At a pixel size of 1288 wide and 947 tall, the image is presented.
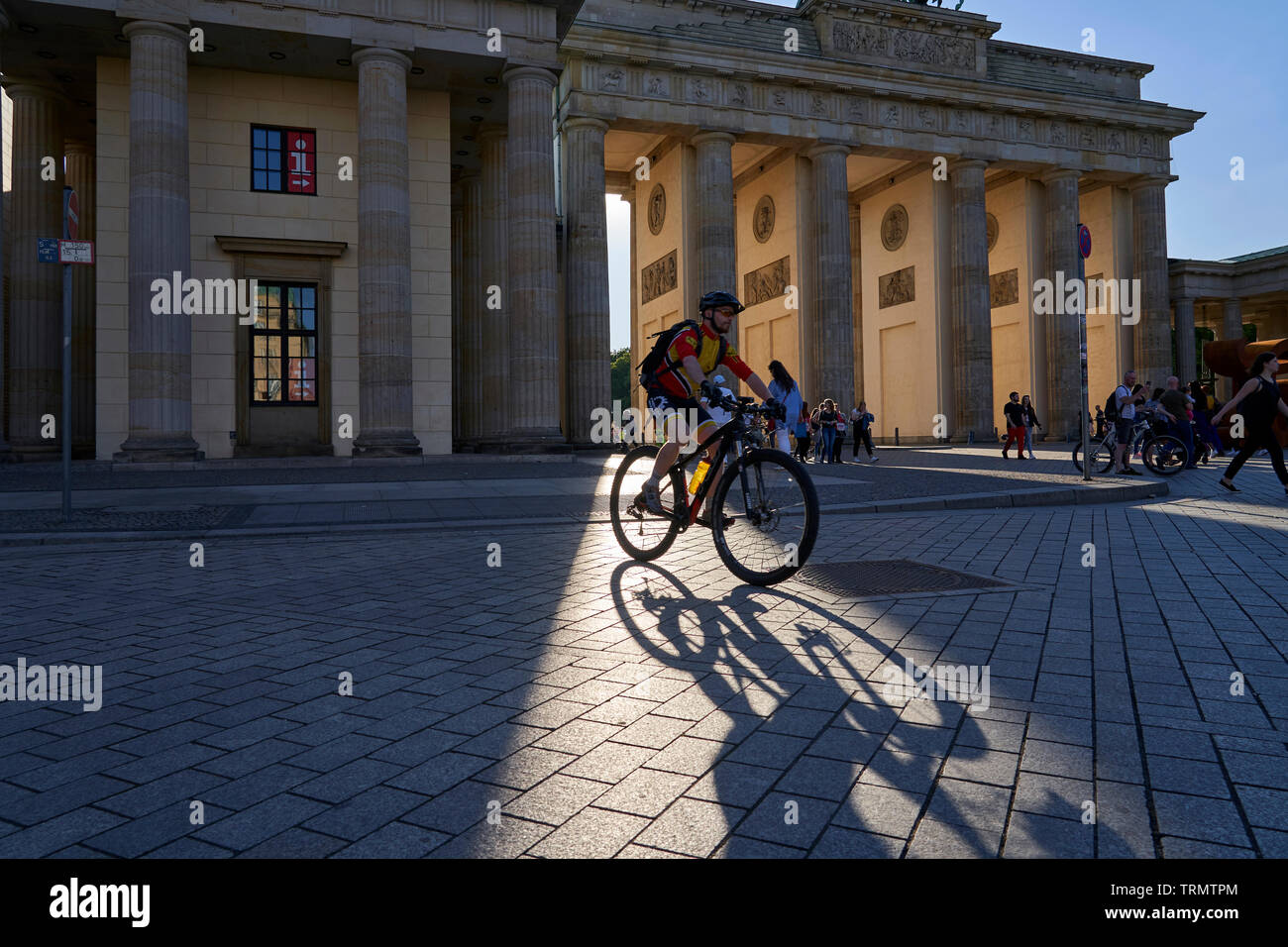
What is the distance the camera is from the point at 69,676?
4.04 metres

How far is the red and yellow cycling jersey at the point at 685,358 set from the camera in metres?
6.57

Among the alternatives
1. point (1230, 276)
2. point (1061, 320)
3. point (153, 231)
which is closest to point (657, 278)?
point (1061, 320)

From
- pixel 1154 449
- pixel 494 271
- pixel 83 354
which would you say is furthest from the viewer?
pixel 494 271

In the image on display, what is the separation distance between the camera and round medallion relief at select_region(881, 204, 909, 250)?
44.4 meters

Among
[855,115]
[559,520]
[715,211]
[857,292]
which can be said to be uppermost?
[855,115]

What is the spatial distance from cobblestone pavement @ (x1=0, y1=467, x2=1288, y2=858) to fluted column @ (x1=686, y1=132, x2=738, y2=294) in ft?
98.9

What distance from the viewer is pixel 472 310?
2888cm

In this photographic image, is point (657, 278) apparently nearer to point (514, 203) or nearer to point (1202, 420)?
point (514, 203)

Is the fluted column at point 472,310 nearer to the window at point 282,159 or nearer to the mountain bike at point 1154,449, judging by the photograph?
the window at point 282,159

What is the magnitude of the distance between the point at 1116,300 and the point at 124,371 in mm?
43061

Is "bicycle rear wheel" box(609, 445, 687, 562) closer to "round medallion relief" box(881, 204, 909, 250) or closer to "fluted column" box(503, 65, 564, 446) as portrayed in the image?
"fluted column" box(503, 65, 564, 446)

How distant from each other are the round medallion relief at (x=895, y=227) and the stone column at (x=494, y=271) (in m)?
24.3

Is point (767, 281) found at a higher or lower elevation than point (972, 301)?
higher

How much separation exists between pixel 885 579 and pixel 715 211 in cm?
3139
